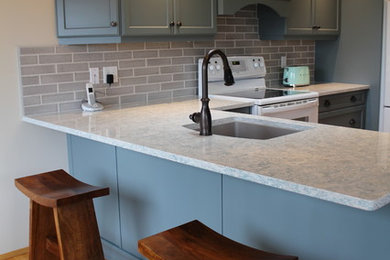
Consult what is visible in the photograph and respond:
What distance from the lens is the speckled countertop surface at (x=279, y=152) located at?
1558 mm

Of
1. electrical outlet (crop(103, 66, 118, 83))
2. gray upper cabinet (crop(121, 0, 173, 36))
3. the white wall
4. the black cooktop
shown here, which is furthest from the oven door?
the white wall

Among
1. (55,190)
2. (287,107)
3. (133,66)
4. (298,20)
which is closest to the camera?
(55,190)

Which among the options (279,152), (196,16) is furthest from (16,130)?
(279,152)

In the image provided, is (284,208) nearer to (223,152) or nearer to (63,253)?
(223,152)

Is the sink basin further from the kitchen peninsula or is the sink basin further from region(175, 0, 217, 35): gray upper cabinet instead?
region(175, 0, 217, 35): gray upper cabinet

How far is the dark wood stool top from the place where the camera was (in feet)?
7.24

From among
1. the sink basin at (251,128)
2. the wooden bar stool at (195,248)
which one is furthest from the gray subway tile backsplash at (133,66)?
the wooden bar stool at (195,248)

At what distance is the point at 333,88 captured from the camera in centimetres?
446

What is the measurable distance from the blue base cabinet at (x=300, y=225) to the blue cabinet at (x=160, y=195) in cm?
10

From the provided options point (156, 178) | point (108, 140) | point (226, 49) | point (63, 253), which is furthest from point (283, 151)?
point (226, 49)

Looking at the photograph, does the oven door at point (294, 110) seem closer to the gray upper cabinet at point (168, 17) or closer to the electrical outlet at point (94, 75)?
the gray upper cabinet at point (168, 17)

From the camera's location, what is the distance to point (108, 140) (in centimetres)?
238

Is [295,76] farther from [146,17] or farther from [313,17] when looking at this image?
[146,17]

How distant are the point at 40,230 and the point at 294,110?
2.22m
